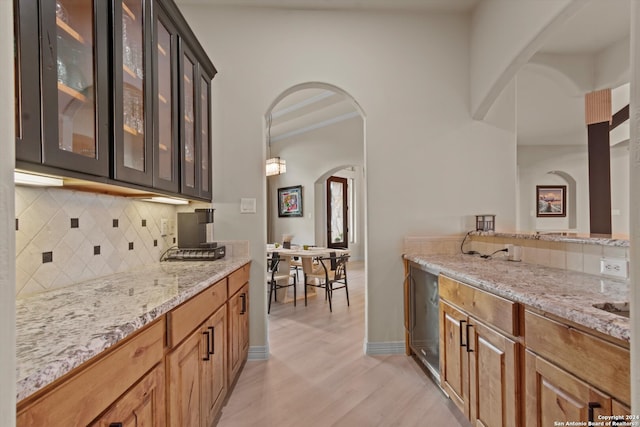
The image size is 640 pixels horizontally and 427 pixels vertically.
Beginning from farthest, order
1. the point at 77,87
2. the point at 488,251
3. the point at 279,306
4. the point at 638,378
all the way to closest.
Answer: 1. the point at 279,306
2. the point at 488,251
3. the point at 77,87
4. the point at 638,378

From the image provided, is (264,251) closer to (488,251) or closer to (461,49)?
Answer: (488,251)

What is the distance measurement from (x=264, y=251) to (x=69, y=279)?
1.39 m

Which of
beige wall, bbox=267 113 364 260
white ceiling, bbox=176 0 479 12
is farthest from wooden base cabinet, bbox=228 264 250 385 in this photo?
beige wall, bbox=267 113 364 260

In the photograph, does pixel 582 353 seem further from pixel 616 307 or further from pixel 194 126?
pixel 194 126

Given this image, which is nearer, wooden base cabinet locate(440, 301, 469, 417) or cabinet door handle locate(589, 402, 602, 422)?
cabinet door handle locate(589, 402, 602, 422)

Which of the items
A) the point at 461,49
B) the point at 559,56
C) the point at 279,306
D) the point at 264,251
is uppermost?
the point at 559,56

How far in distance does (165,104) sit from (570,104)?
5774mm

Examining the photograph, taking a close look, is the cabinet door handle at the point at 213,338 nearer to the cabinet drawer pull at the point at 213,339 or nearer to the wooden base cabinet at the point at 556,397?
the cabinet drawer pull at the point at 213,339

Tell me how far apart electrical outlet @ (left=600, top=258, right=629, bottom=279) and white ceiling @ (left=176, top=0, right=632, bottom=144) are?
56.6 inches

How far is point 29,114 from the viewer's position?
0.84 meters

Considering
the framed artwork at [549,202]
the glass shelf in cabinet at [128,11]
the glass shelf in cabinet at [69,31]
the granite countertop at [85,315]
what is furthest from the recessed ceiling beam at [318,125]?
the framed artwork at [549,202]

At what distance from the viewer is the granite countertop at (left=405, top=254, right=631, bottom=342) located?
861 mm

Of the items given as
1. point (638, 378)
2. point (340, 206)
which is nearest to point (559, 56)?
point (638, 378)

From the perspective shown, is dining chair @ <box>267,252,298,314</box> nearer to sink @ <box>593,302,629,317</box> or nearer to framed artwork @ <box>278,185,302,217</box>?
framed artwork @ <box>278,185,302,217</box>
